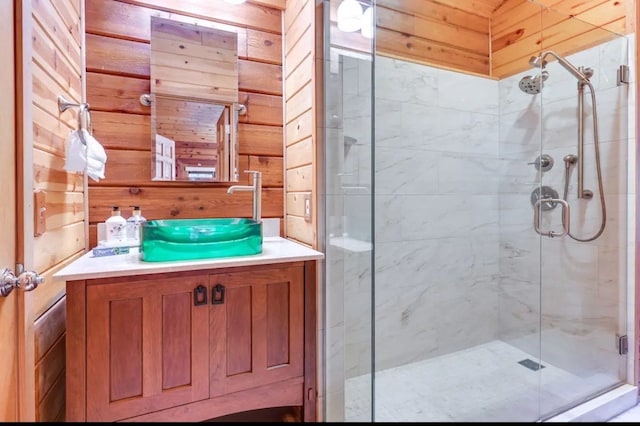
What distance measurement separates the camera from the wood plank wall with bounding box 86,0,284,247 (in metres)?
1.61

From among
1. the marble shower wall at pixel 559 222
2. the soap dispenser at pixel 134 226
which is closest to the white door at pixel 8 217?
the soap dispenser at pixel 134 226

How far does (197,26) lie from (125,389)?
5.74ft

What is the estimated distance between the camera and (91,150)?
137 centimetres

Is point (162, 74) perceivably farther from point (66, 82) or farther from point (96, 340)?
point (96, 340)

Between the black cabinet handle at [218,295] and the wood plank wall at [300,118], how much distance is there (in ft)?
1.56

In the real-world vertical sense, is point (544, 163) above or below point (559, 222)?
above

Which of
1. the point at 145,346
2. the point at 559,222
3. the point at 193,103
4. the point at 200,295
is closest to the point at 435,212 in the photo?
the point at 559,222

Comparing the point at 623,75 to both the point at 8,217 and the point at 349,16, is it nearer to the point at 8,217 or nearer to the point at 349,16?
the point at 349,16

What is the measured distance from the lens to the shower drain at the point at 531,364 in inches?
71.7

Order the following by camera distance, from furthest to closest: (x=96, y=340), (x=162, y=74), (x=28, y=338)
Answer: (x=162, y=74)
(x=96, y=340)
(x=28, y=338)

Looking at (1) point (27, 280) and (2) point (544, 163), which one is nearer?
(1) point (27, 280)

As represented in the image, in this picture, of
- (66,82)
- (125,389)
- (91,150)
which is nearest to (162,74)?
(66,82)

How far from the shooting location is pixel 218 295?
4.34ft

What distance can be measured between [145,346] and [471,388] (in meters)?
1.55
